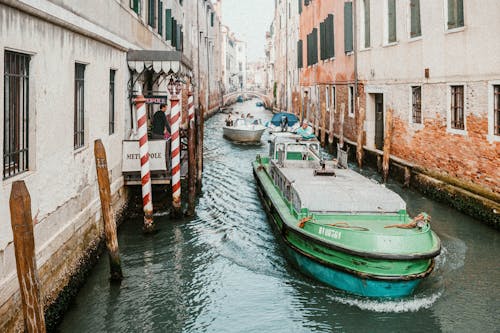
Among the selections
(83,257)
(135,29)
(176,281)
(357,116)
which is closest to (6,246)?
(83,257)

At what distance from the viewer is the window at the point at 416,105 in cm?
1164

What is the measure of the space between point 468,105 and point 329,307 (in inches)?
213

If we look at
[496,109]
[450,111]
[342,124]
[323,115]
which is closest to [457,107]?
[450,111]

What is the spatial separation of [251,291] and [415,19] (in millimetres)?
8154

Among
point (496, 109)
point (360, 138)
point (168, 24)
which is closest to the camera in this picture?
point (496, 109)

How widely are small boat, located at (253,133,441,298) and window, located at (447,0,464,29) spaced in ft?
13.1

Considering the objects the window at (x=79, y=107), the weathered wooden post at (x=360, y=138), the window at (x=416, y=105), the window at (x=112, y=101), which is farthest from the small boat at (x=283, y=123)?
the window at (x=79, y=107)

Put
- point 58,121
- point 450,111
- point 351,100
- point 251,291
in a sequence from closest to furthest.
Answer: point 58,121 → point 251,291 → point 450,111 → point 351,100

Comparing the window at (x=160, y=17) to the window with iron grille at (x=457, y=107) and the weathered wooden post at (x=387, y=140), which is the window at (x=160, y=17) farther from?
the window with iron grille at (x=457, y=107)

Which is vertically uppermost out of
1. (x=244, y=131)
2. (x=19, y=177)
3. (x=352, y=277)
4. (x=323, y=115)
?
(x=323, y=115)

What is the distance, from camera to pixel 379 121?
14.5 metres

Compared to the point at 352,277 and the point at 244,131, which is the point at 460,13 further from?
the point at 244,131

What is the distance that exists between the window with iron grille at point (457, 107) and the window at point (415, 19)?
6.61ft

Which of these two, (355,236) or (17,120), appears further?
(355,236)
